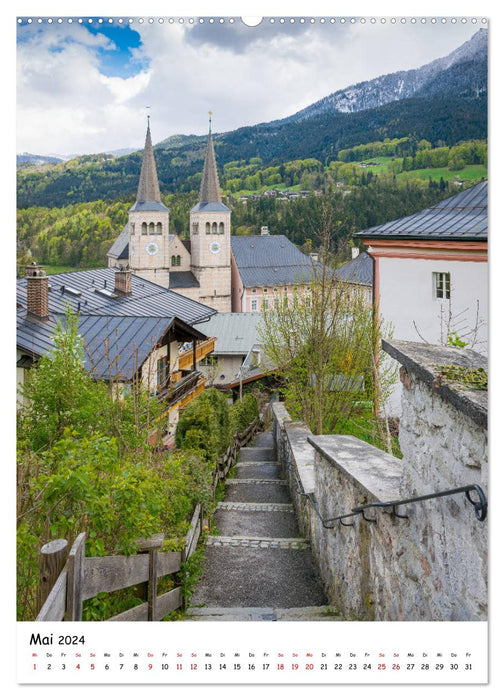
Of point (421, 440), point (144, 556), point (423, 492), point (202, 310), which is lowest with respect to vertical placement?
point (144, 556)

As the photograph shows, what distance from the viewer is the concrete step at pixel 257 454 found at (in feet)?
48.9

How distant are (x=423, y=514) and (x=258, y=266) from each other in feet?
176

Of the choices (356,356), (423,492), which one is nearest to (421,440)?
(423,492)

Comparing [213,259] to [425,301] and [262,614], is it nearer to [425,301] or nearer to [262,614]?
[425,301]

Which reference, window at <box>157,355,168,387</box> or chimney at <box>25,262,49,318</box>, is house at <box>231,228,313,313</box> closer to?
window at <box>157,355,168,387</box>

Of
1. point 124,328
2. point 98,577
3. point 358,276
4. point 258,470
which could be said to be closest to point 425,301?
point 358,276

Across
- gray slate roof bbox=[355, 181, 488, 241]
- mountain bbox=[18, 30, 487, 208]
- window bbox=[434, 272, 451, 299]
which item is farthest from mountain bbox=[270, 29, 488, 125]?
window bbox=[434, 272, 451, 299]

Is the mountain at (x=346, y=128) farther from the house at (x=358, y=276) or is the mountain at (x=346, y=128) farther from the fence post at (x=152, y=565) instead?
the house at (x=358, y=276)

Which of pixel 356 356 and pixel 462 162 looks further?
pixel 356 356

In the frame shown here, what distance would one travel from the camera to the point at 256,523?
775cm

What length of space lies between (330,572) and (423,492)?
2.34 metres

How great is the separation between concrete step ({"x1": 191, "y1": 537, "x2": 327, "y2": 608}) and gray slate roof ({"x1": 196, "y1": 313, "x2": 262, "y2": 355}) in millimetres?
24133

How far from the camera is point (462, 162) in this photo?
146 inches

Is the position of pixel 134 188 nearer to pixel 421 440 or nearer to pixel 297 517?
pixel 297 517
